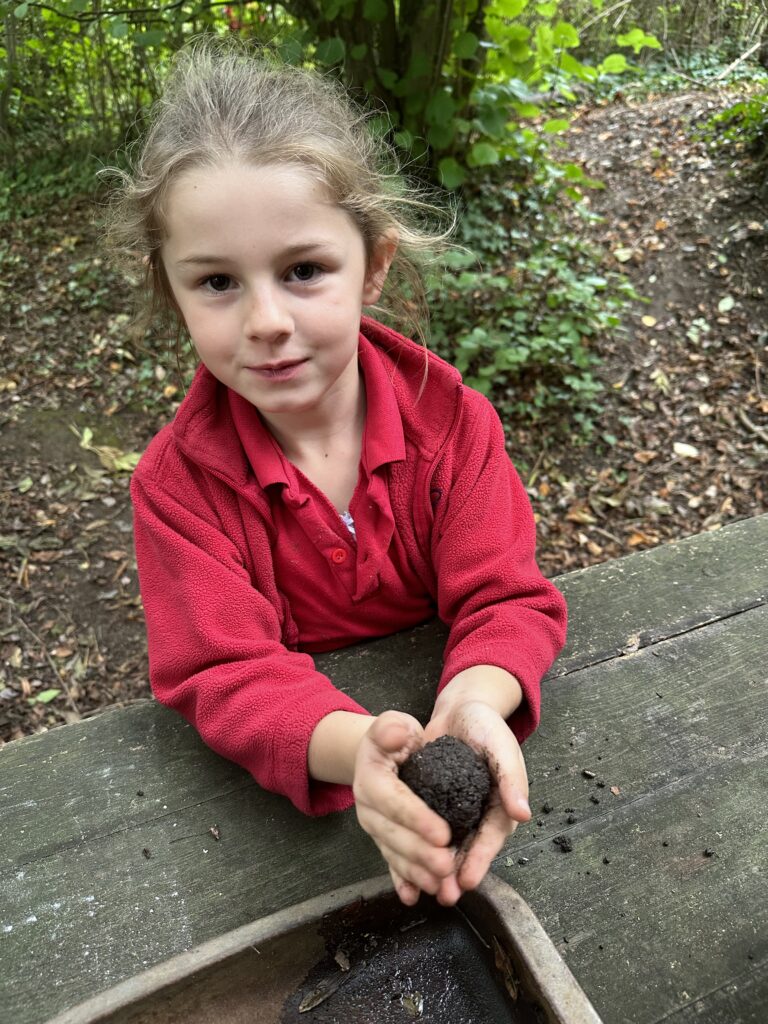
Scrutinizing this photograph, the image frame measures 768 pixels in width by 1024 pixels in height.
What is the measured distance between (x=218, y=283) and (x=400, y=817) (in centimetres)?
97

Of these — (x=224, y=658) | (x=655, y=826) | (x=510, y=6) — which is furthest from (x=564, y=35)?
(x=655, y=826)

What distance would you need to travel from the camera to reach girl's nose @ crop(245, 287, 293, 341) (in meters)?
1.38

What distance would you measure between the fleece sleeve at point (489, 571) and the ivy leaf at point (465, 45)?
112 inches

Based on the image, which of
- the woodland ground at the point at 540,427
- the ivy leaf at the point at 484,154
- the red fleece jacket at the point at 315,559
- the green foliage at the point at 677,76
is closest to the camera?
the red fleece jacket at the point at 315,559

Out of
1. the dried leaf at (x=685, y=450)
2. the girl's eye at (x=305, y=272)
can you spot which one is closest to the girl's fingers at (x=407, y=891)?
the girl's eye at (x=305, y=272)

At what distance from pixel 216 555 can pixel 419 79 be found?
144 inches

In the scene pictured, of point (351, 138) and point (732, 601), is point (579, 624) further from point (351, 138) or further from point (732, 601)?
point (351, 138)

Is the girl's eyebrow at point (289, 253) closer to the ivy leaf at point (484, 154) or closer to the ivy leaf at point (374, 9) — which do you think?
the ivy leaf at point (374, 9)

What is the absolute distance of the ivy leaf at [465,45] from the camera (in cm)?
380

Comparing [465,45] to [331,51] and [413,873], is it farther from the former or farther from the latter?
[413,873]

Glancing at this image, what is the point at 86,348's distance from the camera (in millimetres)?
4742

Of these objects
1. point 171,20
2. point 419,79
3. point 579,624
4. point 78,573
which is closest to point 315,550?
point 579,624

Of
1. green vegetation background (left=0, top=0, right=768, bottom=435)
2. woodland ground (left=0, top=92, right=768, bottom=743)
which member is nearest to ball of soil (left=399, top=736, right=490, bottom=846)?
woodland ground (left=0, top=92, right=768, bottom=743)

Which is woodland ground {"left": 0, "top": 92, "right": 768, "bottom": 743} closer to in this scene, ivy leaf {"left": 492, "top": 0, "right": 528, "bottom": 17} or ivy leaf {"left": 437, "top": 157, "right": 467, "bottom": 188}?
ivy leaf {"left": 437, "top": 157, "right": 467, "bottom": 188}
